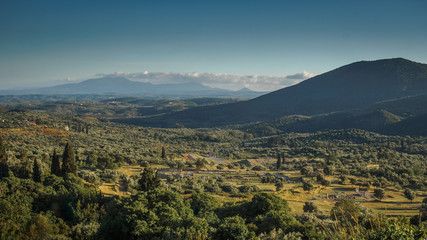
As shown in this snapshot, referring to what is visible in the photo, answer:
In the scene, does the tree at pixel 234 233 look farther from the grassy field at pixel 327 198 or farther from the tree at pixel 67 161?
the tree at pixel 67 161

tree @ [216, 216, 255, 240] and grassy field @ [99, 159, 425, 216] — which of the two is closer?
tree @ [216, 216, 255, 240]

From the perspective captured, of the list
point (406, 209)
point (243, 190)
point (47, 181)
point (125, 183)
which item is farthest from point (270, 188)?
point (47, 181)

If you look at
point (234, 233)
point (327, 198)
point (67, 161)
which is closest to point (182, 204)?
point (234, 233)

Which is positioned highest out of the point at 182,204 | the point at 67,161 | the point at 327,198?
the point at 67,161

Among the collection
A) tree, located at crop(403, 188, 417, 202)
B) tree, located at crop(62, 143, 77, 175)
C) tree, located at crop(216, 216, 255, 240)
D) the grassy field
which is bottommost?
the grassy field

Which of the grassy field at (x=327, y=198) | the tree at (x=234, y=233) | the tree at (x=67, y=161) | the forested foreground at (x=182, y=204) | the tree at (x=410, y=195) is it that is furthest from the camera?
the tree at (x=67, y=161)

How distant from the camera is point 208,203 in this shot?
94.4ft

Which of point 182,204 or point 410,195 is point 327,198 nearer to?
point 410,195

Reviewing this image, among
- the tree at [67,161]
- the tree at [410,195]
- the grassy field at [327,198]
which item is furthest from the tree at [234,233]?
the tree at [410,195]

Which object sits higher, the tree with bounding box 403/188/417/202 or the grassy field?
the tree with bounding box 403/188/417/202

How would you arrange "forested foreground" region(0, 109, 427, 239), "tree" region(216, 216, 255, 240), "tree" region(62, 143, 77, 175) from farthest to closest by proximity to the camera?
"tree" region(62, 143, 77, 175)
"forested foreground" region(0, 109, 427, 239)
"tree" region(216, 216, 255, 240)

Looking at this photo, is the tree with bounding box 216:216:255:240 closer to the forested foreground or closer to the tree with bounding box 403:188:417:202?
the forested foreground

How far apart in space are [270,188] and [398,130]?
4958 inches

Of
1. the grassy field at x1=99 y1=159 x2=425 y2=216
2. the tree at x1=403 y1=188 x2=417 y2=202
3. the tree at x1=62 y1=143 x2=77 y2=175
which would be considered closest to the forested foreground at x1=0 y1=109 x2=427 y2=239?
the tree at x1=62 y1=143 x2=77 y2=175
